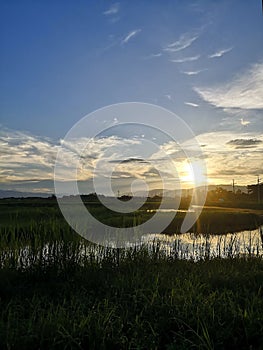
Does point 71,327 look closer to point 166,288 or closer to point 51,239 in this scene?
point 166,288

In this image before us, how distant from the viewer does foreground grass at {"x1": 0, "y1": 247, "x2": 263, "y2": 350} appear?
12.0ft

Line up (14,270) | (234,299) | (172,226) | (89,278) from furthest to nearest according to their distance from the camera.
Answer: (172,226), (14,270), (89,278), (234,299)

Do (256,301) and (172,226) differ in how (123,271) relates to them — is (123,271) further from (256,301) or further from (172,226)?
(172,226)

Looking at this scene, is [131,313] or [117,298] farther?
[117,298]

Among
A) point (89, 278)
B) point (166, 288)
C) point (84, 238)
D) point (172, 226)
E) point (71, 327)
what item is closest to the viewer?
point (71, 327)

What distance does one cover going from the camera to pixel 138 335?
3.78 meters

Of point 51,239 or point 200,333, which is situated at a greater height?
point 51,239

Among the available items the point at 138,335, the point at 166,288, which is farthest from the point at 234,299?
the point at 138,335

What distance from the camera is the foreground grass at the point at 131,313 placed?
3.65m

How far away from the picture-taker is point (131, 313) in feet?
14.3

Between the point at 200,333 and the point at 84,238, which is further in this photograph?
the point at 84,238

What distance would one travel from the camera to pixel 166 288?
17.5 ft

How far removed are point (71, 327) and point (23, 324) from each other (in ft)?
1.88

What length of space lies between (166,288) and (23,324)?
6.66 ft
